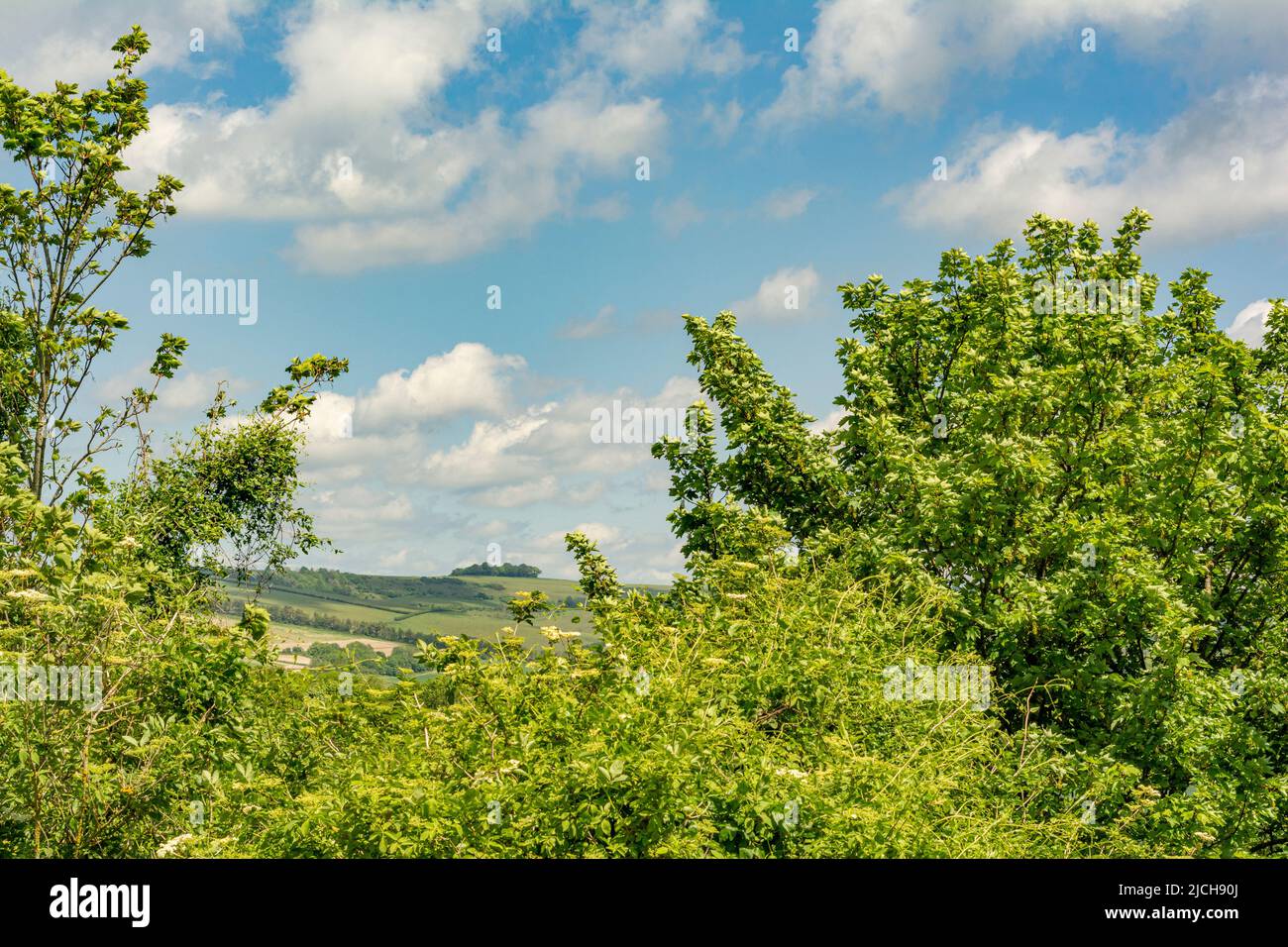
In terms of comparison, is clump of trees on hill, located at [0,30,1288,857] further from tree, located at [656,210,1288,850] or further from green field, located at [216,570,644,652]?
green field, located at [216,570,644,652]

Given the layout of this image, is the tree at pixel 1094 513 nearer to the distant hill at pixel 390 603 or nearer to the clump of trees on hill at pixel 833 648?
the clump of trees on hill at pixel 833 648

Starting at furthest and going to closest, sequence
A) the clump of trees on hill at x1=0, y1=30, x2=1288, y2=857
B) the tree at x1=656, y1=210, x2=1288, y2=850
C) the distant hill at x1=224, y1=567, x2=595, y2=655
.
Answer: the distant hill at x1=224, y1=567, x2=595, y2=655
the tree at x1=656, y1=210, x2=1288, y2=850
the clump of trees on hill at x1=0, y1=30, x2=1288, y2=857

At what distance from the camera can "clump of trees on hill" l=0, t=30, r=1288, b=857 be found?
21.5 ft

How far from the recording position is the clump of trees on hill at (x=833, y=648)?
21.5ft

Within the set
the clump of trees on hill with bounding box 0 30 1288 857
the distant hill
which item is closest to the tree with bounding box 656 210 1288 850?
the clump of trees on hill with bounding box 0 30 1288 857

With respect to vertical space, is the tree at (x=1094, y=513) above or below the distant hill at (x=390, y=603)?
above

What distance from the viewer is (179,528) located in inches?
1054

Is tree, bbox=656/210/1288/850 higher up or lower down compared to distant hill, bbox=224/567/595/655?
higher up

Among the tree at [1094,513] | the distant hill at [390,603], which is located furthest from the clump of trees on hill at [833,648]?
the distant hill at [390,603]

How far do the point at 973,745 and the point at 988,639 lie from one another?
472 cm

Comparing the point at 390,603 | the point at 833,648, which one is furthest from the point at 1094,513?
the point at 390,603

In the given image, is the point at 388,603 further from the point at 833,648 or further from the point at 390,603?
the point at 833,648
